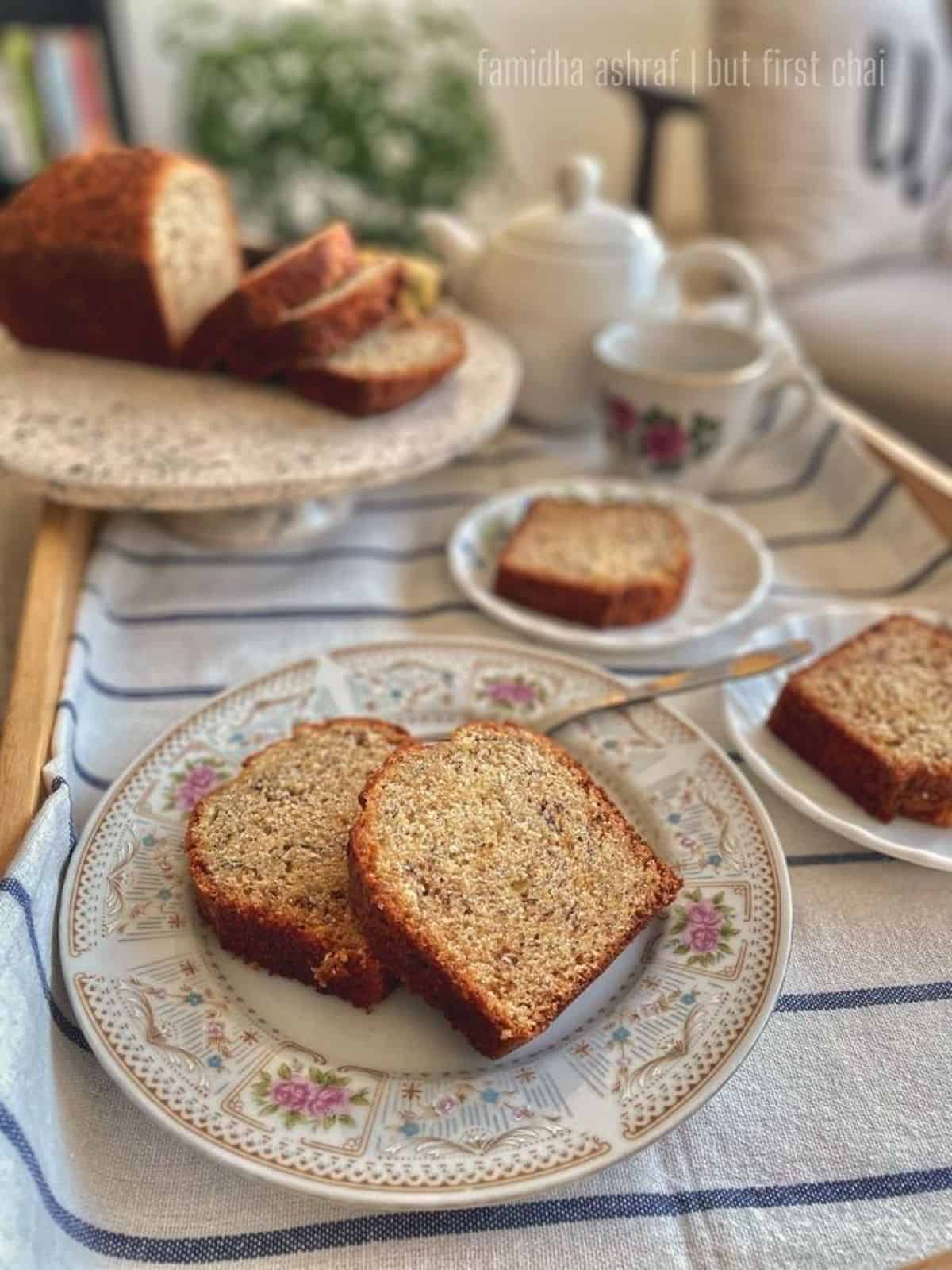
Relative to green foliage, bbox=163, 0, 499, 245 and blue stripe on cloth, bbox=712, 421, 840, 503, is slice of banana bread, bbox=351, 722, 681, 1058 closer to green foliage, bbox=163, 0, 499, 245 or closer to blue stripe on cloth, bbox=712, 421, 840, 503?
blue stripe on cloth, bbox=712, 421, 840, 503

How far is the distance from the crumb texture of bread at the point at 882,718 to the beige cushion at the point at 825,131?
→ 1687mm

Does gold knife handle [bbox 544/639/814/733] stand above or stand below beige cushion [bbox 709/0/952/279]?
below

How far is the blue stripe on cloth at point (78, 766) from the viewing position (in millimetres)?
846

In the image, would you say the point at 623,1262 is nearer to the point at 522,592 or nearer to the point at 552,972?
the point at 552,972

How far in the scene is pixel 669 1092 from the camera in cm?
59

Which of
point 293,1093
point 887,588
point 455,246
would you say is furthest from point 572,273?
point 293,1093

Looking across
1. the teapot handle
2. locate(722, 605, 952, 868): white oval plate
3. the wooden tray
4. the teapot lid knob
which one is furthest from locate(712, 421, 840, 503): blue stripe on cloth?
the teapot lid knob

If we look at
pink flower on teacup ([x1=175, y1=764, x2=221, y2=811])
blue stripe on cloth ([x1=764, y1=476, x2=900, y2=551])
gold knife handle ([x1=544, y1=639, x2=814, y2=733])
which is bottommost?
blue stripe on cloth ([x1=764, y1=476, x2=900, y2=551])

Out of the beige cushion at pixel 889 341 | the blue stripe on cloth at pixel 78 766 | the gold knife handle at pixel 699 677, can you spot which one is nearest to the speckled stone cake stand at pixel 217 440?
the blue stripe on cloth at pixel 78 766

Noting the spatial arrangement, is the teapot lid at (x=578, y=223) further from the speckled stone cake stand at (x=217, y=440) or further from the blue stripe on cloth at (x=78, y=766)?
the blue stripe on cloth at (x=78, y=766)

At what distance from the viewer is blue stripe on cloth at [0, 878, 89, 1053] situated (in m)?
0.64

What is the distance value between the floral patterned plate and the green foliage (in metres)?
Answer: 1.97

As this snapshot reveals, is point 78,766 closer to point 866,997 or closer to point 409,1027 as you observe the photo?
point 409,1027

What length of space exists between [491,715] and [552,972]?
0.30 metres
